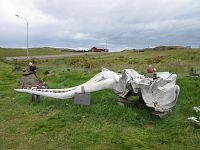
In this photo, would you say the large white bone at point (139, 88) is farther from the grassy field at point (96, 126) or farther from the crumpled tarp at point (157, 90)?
the grassy field at point (96, 126)

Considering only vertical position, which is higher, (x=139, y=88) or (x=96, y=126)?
(x=139, y=88)

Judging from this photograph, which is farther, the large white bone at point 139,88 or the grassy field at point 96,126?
the large white bone at point 139,88

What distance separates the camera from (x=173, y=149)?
815cm

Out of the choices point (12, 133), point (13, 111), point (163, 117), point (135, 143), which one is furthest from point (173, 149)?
point (13, 111)

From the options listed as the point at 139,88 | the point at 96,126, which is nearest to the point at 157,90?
the point at 139,88

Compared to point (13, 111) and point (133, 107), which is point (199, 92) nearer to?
point (133, 107)

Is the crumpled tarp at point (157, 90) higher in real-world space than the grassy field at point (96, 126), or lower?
higher

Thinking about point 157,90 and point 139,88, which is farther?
point 139,88

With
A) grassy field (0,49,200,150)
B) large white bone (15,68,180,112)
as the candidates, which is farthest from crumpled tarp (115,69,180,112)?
grassy field (0,49,200,150)

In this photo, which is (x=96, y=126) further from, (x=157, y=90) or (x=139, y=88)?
(x=157, y=90)

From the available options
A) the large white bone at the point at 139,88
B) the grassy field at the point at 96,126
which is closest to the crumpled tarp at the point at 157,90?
the large white bone at the point at 139,88

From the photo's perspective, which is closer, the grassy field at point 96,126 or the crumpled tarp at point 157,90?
the grassy field at point 96,126

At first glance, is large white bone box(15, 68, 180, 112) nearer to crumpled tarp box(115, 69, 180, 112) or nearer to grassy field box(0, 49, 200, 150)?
crumpled tarp box(115, 69, 180, 112)

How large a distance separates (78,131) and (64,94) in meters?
2.67
